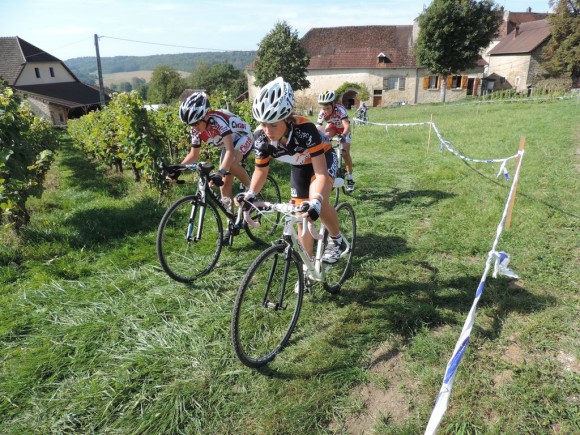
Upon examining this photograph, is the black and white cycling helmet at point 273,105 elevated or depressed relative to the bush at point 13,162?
elevated

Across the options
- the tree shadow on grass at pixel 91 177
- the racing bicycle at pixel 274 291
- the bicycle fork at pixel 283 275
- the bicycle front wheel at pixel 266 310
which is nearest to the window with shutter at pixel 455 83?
the tree shadow on grass at pixel 91 177

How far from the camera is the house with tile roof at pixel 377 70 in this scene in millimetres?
50375

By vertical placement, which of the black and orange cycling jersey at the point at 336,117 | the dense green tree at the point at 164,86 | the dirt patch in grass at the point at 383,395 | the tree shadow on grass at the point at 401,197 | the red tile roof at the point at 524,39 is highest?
the red tile roof at the point at 524,39

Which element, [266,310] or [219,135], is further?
[219,135]

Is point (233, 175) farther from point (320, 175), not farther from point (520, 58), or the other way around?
point (520, 58)

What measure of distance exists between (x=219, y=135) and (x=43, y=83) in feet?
196

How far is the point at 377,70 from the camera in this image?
50.3 metres

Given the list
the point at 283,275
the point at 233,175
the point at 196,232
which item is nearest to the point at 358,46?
the point at 233,175

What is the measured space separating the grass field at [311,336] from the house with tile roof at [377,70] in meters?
48.2

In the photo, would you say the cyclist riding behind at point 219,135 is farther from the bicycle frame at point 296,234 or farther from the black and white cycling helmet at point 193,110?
the bicycle frame at point 296,234

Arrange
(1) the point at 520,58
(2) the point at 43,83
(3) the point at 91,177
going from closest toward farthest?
(3) the point at 91,177, (2) the point at 43,83, (1) the point at 520,58

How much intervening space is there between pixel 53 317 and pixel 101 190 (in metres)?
6.00

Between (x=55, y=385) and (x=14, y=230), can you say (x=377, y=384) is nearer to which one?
(x=55, y=385)

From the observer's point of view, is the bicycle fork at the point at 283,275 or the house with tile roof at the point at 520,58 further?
the house with tile roof at the point at 520,58
